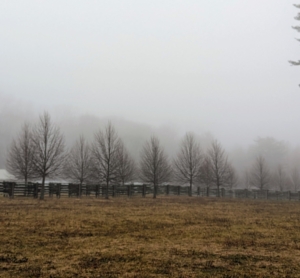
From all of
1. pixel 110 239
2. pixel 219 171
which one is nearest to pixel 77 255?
pixel 110 239

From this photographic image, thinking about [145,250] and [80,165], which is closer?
[145,250]

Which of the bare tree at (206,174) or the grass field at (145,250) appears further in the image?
the bare tree at (206,174)

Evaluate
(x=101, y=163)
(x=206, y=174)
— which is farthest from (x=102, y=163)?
(x=206, y=174)

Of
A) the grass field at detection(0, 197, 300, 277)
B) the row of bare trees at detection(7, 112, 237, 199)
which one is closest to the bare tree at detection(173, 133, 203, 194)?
the row of bare trees at detection(7, 112, 237, 199)

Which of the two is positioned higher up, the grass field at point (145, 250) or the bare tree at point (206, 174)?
the bare tree at point (206, 174)

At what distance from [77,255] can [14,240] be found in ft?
7.53

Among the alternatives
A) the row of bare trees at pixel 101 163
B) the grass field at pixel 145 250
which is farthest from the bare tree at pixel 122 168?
the grass field at pixel 145 250

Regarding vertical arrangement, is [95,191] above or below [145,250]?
below

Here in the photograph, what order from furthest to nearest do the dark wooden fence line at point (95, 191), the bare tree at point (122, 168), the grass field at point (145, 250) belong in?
the bare tree at point (122, 168)
the dark wooden fence line at point (95, 191)
the grass field at point (145, 250)

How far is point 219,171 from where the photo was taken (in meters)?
45.1

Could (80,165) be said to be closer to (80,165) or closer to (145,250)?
(80,165)

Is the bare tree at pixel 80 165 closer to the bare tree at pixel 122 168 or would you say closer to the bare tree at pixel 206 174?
the bare tree at pixel 122 168

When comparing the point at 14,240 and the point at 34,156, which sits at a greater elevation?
the point at 34,156

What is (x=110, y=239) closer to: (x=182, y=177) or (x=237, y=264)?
(x=237, y=264)
